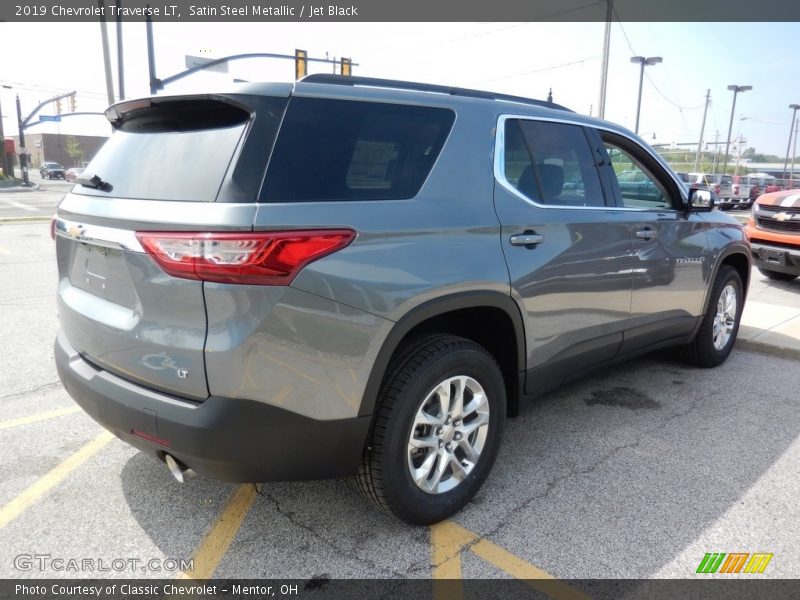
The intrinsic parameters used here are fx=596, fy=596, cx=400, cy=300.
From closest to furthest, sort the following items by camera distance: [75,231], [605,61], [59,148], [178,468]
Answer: [178,468]
[75,231]
[605,61]
[59,148]

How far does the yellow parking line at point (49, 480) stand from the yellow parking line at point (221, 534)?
903 millimetres

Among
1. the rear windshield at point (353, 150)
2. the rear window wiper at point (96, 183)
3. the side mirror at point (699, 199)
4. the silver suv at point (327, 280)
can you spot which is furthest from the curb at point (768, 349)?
the rear window wiper at point (96, 183)

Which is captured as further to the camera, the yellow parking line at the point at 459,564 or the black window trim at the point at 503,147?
the black window trim at the point at 503,147

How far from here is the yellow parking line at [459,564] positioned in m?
2.28

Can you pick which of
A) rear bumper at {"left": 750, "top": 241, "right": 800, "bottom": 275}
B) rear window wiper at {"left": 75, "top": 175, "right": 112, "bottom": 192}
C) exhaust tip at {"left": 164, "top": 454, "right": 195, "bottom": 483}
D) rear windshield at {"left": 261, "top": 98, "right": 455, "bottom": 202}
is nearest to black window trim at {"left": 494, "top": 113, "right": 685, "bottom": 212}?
rear windshield at {"left": 261, "top": 98, "right": 455, "bottom": 202}

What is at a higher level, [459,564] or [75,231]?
[75,231]

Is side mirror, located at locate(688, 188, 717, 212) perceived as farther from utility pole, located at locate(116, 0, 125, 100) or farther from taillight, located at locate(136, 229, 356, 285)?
utility pole, located at locate(116, 0, 125, 100)

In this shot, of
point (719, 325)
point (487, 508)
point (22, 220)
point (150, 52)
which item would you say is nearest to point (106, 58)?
point (150, 52)

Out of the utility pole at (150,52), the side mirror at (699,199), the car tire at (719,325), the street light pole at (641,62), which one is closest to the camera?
the side mirror at (699,199)

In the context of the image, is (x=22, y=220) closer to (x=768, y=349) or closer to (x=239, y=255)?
(x=239, y=255)

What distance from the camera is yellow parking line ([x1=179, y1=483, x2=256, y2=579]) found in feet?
7.82

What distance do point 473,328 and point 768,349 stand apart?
3.72 metres

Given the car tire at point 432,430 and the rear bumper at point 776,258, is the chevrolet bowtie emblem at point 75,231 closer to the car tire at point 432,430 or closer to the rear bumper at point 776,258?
the car tire at point 432,430

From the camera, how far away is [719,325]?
4.87 m
